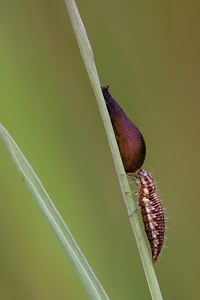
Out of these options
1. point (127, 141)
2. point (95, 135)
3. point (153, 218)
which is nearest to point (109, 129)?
point (127, 141)

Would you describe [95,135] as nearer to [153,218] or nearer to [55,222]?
[153,218]

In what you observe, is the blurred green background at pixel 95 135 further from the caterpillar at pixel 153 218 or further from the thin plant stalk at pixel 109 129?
the thin plant stalk at pixel 109 129

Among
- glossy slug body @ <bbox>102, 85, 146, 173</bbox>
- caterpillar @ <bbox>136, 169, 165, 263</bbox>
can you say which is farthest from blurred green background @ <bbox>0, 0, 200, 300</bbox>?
glossy slug body @ <bbox>102, 85, 146, 173</bbox>

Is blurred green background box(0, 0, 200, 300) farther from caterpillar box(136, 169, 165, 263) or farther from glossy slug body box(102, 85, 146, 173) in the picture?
glossy slug body box(102, 85, 146, 173)

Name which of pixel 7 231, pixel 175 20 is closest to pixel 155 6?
pixel 175 20

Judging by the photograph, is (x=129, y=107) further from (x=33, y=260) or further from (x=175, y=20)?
(x=33, y=260)
